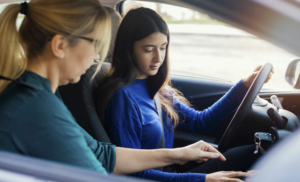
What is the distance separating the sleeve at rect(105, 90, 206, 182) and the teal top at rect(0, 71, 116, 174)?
1.48 ft

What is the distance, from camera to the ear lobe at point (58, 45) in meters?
0.92

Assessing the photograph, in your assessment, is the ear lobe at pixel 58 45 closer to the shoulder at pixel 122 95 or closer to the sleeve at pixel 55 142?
the sleeve at pixel 55 142

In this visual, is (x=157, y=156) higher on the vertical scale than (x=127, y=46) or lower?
lower

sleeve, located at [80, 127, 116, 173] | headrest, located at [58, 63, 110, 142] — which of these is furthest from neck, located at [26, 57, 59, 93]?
headrest, located at [58, 63, 110, 142]

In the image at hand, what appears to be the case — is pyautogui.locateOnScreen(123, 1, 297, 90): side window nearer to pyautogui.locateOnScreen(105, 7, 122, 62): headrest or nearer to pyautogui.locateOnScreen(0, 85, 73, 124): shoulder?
pyautogui.locateOnScreen(105, 7, 122, 62): headrest

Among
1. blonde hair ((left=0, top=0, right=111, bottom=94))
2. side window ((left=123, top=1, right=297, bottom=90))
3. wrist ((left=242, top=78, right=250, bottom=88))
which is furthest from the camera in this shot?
side window ((left=123, top=1, right=297, bottom=90))

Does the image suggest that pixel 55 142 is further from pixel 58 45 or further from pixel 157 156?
pixel 157 156

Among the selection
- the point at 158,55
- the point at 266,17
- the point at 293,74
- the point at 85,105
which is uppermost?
the point at 266,17

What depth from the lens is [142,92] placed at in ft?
5.03

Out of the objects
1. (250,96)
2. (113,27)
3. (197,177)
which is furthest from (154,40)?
(197,177)

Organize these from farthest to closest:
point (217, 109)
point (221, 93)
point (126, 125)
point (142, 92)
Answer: point (221, 93), point (217, 109), point (142, 92), point (126, 125)

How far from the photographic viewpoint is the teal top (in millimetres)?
794

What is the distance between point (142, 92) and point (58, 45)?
67 cm

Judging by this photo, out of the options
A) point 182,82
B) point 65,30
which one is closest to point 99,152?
point 65,30
